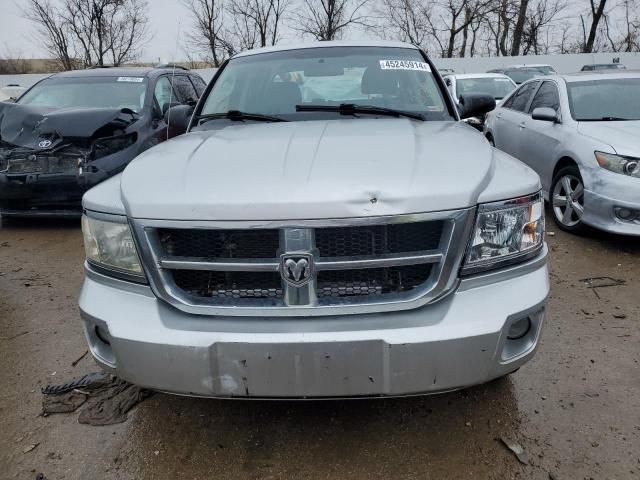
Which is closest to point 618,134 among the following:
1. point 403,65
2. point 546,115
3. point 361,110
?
point 546,115

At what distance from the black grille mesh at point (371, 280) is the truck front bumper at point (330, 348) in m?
0.10

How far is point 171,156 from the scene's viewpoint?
2.27m

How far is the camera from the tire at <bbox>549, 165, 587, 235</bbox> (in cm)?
479

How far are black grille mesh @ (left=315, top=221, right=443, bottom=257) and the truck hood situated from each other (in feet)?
0.27

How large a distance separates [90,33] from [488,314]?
32224 mm

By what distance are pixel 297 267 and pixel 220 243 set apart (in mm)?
302

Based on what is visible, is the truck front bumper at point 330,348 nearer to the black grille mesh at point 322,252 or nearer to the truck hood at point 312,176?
the black grille mesh at point 322,252

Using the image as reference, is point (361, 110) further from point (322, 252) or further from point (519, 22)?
point (519, 22)

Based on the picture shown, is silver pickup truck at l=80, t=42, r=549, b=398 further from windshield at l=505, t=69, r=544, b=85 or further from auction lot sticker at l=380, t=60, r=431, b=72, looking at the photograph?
windshield at l=505, t=69, r=544, b=85

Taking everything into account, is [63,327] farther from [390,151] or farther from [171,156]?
[390,151]

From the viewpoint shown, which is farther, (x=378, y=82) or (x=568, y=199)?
(x=568, y=199)

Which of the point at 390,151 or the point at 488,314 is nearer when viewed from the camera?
the point at 488,314

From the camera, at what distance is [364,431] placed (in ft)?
7.16

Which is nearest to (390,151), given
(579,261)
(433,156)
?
(433,156)
